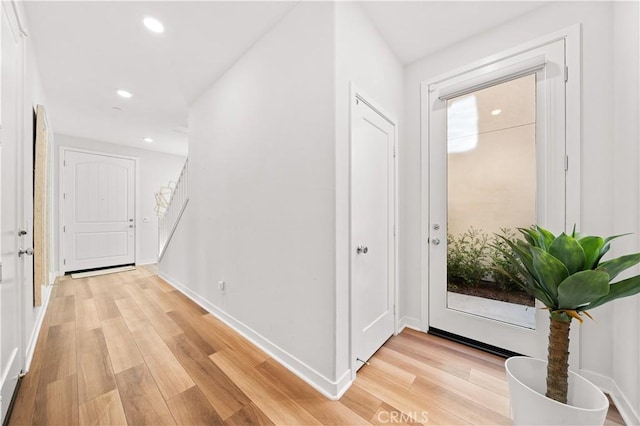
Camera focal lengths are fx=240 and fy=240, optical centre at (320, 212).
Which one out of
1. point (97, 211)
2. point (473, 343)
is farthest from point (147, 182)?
point (473, 343)

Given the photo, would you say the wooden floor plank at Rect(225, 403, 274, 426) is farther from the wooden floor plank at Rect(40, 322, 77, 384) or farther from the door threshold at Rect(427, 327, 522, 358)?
the door threshold at Rect(427, 327, 522, 358)

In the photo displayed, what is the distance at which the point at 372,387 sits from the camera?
1545 millimetres

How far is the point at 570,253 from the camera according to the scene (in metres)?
0.98

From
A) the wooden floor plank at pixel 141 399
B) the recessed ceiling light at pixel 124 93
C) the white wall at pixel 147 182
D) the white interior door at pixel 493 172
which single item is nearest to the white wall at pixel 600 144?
the white interior door at pixel 493 172

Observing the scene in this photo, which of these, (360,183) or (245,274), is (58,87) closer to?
(245,274)

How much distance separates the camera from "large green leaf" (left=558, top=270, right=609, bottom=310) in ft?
2.91

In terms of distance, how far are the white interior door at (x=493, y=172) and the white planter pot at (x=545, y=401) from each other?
29.8 inches

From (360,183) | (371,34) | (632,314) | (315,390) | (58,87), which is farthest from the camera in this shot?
(58,87)

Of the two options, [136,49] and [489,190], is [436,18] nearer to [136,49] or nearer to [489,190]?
[489,190]

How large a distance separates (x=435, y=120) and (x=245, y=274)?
2.26 m

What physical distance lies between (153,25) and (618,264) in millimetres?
3207

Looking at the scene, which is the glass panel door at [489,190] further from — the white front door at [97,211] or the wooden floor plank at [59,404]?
the white front door at [97,211]

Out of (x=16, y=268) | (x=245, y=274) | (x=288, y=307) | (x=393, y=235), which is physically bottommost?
(x=288, y=307)

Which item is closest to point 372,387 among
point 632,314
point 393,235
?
point 393,235
